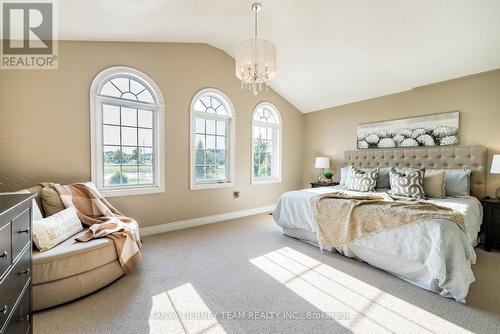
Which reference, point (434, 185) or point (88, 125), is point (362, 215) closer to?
point (434, 185)

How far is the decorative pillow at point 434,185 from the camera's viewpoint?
3.25 meters

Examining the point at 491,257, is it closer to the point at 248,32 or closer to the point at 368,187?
the point at 368,187

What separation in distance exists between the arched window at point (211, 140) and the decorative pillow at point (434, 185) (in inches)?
123

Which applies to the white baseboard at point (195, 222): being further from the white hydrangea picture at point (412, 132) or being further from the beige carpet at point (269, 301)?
the white hydrangea picture at point (412, 132)

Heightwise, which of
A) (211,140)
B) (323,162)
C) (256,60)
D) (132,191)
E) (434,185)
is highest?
(256,60)

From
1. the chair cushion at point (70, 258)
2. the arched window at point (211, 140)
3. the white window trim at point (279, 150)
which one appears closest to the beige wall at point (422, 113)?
the white window trim at point (279, 150)

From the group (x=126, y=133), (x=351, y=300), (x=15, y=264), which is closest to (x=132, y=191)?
(x=126, y=133)

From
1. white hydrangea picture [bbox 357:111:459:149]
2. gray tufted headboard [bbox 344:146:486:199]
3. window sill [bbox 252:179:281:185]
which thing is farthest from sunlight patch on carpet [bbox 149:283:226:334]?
white hydrangea picture [bbox 357:111:459:149]

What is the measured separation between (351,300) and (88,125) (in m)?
3.59

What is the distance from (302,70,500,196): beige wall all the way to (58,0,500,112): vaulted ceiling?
180 mm

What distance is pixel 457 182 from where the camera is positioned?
10.9ft

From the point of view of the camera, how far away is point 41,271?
1770mm

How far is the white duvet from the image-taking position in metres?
1.90

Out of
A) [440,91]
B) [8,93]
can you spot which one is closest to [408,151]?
[440,91]
